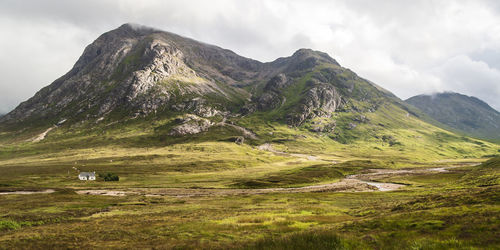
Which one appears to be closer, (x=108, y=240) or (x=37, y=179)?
(x=108, y=240)

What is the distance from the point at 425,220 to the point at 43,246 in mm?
35983

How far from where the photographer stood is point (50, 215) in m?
44.5

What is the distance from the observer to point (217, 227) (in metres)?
30.1

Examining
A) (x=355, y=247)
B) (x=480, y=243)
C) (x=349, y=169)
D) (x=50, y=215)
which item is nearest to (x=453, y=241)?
(x=480, y=243)

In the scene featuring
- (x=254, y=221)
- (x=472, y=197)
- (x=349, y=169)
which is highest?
(x=472, y=197)

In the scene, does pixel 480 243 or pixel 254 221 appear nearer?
pixel 480 243

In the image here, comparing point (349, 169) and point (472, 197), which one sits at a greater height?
point (472, 197)

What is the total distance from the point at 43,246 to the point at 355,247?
27937 millimetres

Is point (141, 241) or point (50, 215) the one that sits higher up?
point (141, 241)

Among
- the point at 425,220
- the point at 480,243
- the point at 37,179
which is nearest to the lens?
the point at 480,243

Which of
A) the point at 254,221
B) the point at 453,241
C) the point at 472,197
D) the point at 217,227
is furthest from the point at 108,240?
the point at 472,197

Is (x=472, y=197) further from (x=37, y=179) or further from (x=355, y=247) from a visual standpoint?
(x=37, y=179)

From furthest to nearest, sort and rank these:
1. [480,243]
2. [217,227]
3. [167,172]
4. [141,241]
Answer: [167,172] → [217,227] → [141,241] → [480,243]

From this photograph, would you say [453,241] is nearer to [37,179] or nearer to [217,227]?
[217,227]
